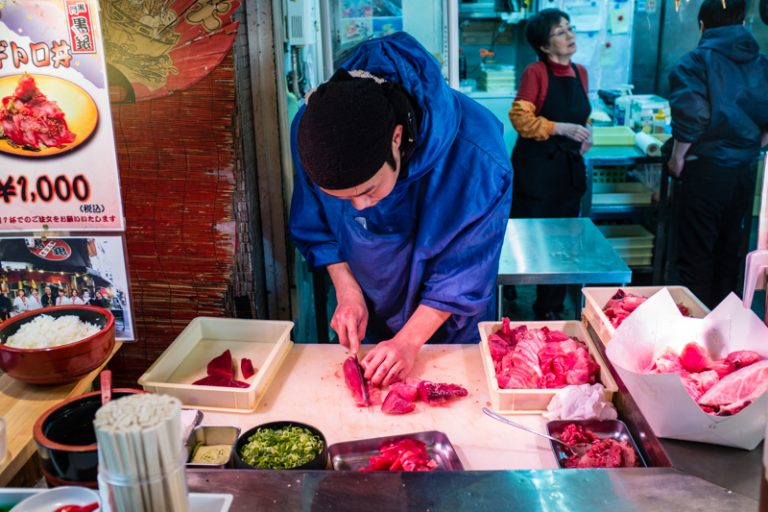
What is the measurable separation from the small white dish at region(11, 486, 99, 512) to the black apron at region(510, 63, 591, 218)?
4.53 m

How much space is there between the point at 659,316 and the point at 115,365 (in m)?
2.28

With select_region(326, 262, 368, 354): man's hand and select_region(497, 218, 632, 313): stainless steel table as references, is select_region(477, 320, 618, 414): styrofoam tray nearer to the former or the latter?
select_region(326, 262, 368, 354): man's hand

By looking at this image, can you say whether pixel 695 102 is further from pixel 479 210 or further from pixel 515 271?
pixel 479 210

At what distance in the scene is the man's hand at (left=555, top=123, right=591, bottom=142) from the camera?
5328 millimetres

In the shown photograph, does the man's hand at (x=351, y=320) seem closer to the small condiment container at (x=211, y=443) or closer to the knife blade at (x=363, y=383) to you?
the knife blade at (x=363, y=383)

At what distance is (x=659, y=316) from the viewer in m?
2.05

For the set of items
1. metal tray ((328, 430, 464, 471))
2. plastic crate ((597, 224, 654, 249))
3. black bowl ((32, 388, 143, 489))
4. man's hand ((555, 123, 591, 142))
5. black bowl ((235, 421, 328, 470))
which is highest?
man's hand ((555, 123, 591, 142))

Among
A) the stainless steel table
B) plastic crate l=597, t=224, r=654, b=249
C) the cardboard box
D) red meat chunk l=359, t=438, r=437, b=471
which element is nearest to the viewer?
the cardboard box

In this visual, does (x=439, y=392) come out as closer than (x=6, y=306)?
Yes

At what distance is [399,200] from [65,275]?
117 centimetres

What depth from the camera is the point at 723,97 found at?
16.6 feet

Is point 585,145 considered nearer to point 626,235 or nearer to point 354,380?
point 626,235

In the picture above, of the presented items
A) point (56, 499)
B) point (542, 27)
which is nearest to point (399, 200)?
point (56, 499)

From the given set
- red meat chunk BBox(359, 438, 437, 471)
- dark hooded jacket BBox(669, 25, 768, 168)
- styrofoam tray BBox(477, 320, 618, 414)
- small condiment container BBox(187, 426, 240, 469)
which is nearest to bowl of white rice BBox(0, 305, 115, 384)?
small condiment container BBox(187, 426, 240, 469)
